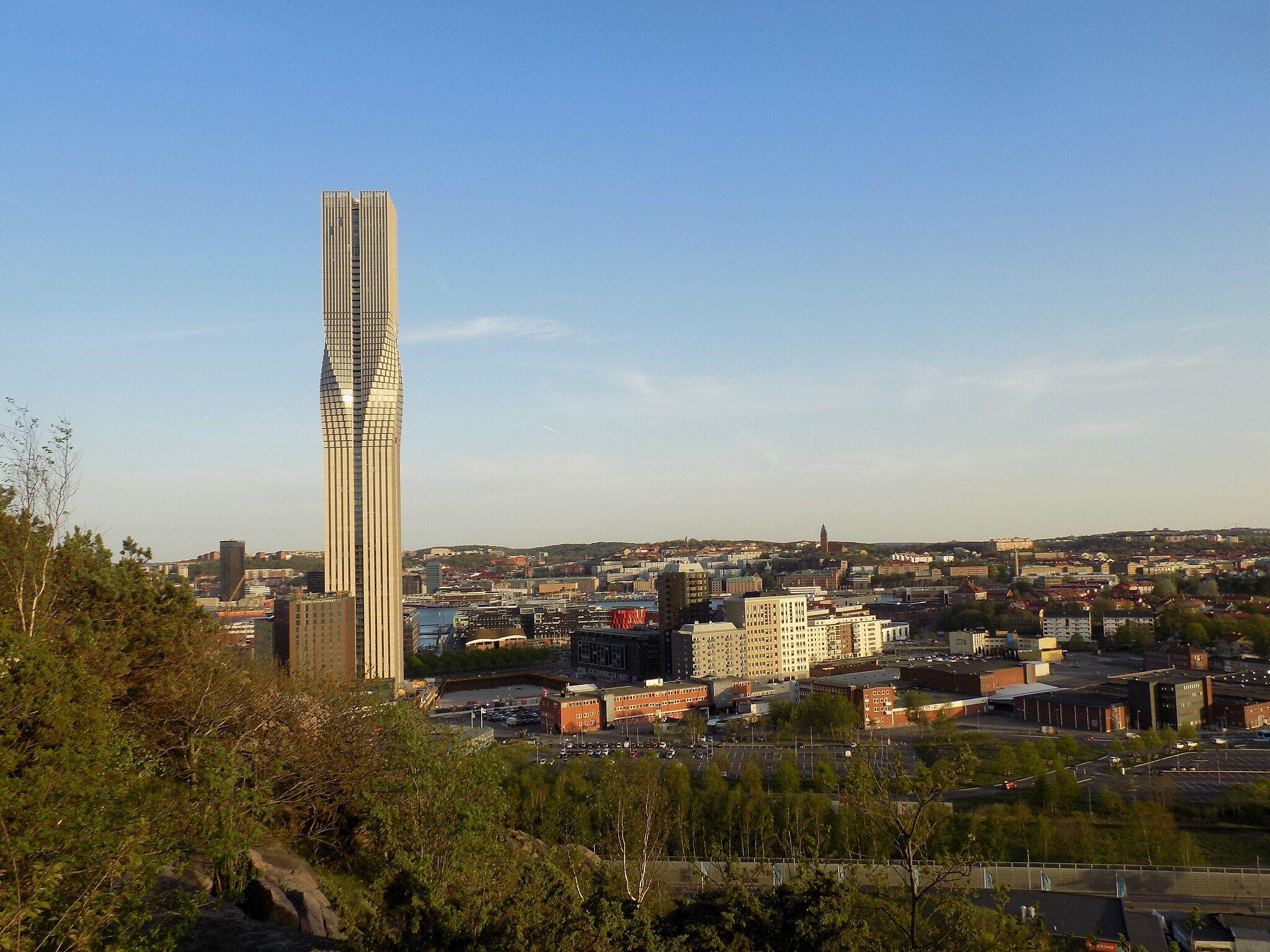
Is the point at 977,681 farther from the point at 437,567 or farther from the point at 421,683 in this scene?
the point at 437,567

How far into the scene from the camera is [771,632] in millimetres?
30062

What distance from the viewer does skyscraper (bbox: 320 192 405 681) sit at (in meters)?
28.1

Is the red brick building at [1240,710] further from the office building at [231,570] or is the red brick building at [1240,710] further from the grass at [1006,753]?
the office building at [231,570]

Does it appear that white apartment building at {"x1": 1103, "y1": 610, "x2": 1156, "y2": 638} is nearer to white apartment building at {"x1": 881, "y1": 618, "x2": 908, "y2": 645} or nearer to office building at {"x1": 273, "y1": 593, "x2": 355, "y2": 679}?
white apartment building at {"x1": 881, "y1": 618, "x2": 908, "y2": 645}

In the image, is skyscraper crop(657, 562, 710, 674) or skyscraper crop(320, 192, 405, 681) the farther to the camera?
skyscraper crop(657, 562, 710, 674)

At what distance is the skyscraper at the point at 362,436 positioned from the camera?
28.1m

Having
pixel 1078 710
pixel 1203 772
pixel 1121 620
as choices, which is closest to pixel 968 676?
pixel 1078 710

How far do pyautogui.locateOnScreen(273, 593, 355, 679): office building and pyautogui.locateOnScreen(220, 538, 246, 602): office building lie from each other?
25.9 metres

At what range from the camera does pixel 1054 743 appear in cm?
1884

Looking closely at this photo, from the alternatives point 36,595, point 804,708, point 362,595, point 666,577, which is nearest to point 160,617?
point 36,595

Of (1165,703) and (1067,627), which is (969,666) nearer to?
(1165,703)

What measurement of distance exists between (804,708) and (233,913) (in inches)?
722

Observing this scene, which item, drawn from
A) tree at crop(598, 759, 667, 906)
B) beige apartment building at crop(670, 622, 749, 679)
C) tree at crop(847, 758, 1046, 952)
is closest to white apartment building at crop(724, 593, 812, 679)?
beige apartment building at crop(670, 622, 749, 679)

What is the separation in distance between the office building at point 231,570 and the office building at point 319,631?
25.9m
